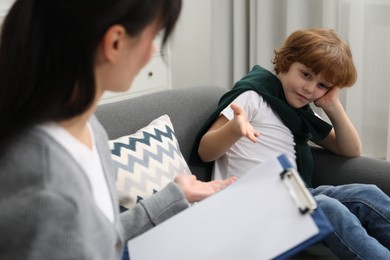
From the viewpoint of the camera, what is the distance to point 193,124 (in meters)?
1.66

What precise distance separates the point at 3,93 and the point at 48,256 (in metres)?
0.20

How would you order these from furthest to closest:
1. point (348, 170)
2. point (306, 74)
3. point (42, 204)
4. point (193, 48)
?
point (193, 48) → point (348, 170) → point (306, 74) → point (42, 204)

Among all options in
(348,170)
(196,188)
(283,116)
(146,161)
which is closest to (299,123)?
(283,116)

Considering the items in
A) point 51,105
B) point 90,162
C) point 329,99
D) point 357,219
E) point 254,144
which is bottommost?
point 357,219

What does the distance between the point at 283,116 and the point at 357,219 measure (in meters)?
0.38

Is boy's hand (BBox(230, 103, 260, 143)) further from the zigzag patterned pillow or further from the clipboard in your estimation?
the clipboard

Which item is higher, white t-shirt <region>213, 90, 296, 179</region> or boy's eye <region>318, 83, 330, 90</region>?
boy's eye <region>318, 83, 330, 90</region>

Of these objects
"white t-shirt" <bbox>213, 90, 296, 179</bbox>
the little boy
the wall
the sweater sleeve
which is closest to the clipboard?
the sweater sleeve

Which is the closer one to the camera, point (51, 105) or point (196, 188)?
point (51, 105)

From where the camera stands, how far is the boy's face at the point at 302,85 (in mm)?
1559

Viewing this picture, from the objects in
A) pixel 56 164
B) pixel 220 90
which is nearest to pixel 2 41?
pixel 56 164

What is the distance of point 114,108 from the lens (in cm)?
149

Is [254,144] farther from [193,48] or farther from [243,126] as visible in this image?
[193,48]

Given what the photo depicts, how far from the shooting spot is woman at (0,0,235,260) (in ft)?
2.03
